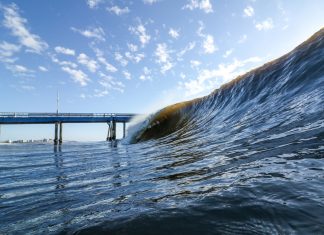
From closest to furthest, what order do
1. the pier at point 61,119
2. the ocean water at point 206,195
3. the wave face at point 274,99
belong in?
the ocean water at point 206,195
the wave face at point 274,99
the pier at point 61,119

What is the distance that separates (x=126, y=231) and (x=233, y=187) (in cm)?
125

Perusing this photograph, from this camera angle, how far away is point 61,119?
46750 mm

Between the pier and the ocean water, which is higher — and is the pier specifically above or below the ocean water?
above

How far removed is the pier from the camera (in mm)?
43125

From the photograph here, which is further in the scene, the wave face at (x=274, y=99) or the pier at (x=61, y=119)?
the pier at (x=61, y=119)

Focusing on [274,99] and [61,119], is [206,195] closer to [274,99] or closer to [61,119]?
[274,99]

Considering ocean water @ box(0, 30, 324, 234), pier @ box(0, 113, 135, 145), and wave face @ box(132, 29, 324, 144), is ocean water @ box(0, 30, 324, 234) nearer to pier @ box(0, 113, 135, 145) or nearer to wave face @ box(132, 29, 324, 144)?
wave face @ box(132, 29, 324, 144)

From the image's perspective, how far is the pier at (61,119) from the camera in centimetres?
4312

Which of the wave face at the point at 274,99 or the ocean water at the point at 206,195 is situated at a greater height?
the wave face at the point at 274,99

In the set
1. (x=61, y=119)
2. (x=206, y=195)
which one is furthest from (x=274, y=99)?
(x=61, y=119)

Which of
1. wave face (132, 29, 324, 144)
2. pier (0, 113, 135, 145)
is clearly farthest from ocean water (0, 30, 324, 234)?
pier (0, 113, 135, 145)

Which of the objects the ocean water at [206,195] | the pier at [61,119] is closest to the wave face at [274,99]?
the ocean water at [206,195]

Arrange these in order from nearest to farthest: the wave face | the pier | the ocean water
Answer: the ocean water < the wave face < the pier

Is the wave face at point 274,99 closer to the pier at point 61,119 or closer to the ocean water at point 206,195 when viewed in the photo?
the ocean water at point 206,195
